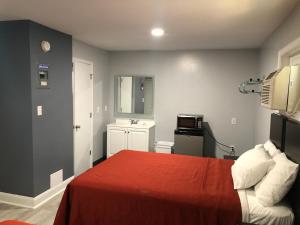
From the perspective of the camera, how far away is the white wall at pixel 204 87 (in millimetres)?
4609

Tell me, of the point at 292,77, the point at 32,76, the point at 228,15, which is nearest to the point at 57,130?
the point at 32,76

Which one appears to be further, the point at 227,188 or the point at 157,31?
the point at 157,31

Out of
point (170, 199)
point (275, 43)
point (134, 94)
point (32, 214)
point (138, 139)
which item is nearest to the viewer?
point (170, 199)

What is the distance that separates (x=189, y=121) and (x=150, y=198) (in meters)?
2.67

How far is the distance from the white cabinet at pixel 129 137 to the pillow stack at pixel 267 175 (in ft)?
8.08

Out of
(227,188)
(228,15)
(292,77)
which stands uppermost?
(228,15)

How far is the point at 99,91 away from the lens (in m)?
4.90

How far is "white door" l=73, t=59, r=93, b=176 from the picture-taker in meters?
4.11

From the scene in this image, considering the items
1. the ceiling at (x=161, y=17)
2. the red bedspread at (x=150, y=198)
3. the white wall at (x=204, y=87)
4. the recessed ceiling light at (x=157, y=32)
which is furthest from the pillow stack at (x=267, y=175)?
the white wall at (x=204, y=87)

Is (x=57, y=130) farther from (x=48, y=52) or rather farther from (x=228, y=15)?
(x=228, y=15)

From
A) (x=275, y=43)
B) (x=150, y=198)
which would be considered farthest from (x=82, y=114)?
(x=275, y=43)

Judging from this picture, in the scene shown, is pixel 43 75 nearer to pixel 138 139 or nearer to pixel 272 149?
pixel 138 139

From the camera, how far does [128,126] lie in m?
4.80

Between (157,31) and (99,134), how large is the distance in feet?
8.41
